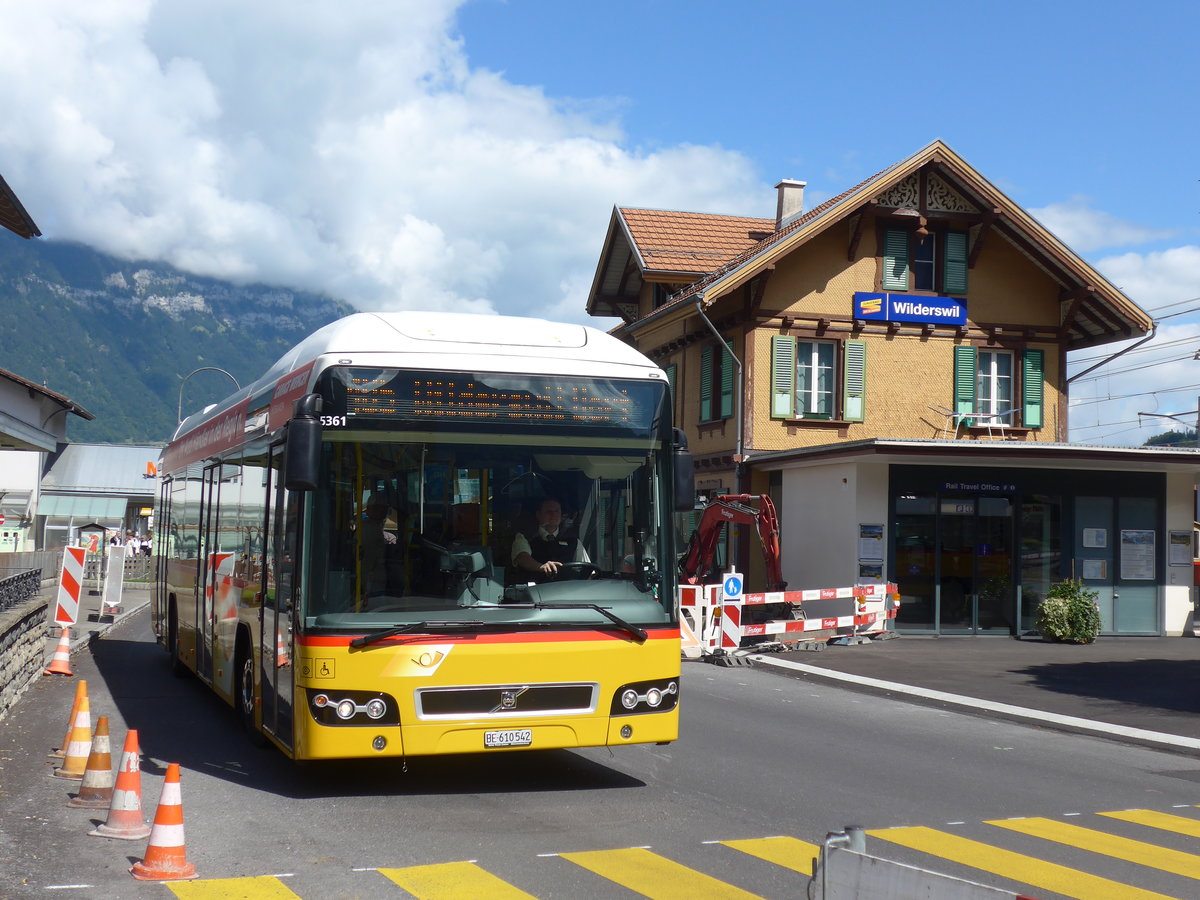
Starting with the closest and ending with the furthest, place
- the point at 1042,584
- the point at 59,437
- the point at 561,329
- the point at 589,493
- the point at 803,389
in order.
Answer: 1. the point at 589,493
2. the point at 561,329
3. the point at 59,437
4. the point at 1042,584
5. the point at 803,389

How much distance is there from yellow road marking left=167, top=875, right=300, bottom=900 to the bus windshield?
2.07m

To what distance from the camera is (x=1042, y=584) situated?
26766 millimetres

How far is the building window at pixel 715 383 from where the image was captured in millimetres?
32219

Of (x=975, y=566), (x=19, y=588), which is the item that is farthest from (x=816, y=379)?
(x=19, y=588)

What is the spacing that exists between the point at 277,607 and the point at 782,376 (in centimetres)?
2248

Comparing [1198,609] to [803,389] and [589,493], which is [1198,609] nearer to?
[803,389]

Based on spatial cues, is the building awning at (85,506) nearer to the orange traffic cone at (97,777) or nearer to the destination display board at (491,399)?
the orange traffic cone at (97,777)

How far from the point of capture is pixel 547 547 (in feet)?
30.1

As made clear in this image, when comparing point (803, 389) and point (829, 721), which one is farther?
point (803, 389)

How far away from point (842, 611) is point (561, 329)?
18.0 meters

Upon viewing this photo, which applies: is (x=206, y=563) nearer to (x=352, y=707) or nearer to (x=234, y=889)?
(x=352, y=707)

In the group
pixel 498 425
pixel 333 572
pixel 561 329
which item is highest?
pixel 561 329

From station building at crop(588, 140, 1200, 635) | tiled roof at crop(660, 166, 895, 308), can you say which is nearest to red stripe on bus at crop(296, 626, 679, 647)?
station building at crop(588, 140, 1200, 635)

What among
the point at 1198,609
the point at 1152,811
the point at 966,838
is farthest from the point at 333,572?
the point at 1198,609
